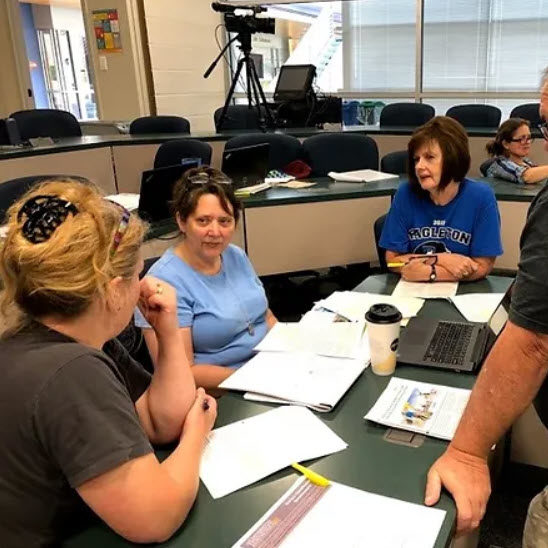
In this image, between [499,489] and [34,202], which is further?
[499,489]

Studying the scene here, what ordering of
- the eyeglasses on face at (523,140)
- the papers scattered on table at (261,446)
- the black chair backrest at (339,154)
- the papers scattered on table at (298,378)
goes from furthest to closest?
the black chair backrest at (339,154) → the eyeglasses on face at (523,140) → the papers scattered on table at (298,378) → the papers scattered on table at (261,446)

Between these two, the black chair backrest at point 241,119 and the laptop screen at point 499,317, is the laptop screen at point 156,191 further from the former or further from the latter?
the black chair backrest at point 241,119

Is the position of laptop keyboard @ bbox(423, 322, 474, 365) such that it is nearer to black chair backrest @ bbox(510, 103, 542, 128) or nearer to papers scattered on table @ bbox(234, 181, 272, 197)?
papers scattered on table @ bbox(234, 181, 272, 197)

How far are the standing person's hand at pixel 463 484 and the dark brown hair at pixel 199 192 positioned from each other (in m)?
1.05

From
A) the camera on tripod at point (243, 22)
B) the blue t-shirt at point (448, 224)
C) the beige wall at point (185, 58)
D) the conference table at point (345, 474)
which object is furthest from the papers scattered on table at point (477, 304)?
the beige wall at point (185, 58)

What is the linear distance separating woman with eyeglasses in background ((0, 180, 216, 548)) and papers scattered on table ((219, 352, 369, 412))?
1.11 ft

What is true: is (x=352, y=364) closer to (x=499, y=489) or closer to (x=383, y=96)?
(x=499, y=489)

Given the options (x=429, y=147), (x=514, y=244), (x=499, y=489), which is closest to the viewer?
(x=499, y=489)

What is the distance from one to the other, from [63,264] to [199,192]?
37.0 inches

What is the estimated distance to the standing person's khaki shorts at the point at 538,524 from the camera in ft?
3.50

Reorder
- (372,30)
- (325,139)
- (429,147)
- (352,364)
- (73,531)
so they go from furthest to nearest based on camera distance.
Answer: (372,30) → (325,139) → (429,147) → (352,364) → (73,531)

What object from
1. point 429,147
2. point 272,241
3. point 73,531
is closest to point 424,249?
point 429,147

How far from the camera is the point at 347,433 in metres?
1.19

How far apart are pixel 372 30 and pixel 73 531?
6512mm
